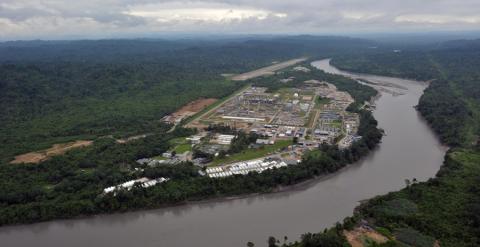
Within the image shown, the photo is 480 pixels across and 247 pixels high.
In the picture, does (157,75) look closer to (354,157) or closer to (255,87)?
(255,87)

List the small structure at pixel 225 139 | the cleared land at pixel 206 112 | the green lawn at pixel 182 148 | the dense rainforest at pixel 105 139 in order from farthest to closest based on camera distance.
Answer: the cleared land at pixel 206 112
the small structure at pixel 225 139
the green lawn at pixel 182 148
the dense rainforest at pixel 105 139

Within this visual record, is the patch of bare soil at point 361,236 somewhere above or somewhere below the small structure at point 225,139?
below

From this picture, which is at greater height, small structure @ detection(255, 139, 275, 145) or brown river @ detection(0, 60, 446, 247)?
small structure @ detection(255, 139, 275, 145)

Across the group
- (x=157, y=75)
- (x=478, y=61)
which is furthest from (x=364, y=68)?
(x=157, y=75)

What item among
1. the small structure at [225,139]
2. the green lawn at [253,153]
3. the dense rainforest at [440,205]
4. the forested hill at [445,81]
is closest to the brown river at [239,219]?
the dense rainforest at [440,205]

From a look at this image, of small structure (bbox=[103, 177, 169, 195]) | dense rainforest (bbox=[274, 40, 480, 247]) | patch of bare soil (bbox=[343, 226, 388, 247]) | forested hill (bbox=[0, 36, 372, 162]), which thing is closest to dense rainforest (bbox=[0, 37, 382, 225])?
forested hill (bbox=[0, 36, 372, 162])

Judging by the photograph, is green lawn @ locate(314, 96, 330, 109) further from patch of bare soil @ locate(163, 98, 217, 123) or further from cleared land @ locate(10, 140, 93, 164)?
cleared land @ locate(10, 140, 93, 164)

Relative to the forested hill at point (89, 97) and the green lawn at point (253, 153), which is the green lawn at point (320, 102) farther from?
the green lawn at point (253, 153)
